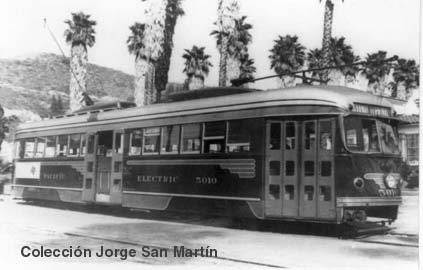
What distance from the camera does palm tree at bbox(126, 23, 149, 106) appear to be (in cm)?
1878

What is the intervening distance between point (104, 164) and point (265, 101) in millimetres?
5605

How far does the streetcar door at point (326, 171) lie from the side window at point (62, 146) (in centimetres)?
842

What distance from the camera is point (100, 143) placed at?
49.1 ft

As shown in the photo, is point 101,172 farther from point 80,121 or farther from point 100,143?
point 80,121

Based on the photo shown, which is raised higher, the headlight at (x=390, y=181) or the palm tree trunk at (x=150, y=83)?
the palm tree trunk at (x=150, y=83)

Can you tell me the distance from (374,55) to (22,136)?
11229mm

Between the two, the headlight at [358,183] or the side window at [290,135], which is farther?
the side window at [290,135]

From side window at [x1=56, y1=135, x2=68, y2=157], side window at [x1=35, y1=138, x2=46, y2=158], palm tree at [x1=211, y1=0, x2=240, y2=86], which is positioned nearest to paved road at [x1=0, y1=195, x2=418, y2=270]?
side window at [x1=56, y1=135, x2=68, y2=157]

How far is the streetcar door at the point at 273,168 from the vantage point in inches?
421

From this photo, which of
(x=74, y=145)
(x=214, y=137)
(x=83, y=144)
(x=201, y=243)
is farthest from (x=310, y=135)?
(x=74, y=145)

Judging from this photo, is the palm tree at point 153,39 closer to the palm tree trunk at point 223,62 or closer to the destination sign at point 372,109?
the palm tree trunk at point 223,62

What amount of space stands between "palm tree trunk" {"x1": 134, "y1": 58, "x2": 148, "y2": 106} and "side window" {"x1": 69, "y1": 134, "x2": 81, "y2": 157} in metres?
3.51

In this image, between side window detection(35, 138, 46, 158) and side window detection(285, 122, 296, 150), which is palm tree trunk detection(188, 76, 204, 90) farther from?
side window detection(285, 122, 296, 150)

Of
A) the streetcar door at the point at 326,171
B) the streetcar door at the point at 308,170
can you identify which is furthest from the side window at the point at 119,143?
the streetcar door at the point at 326,171
